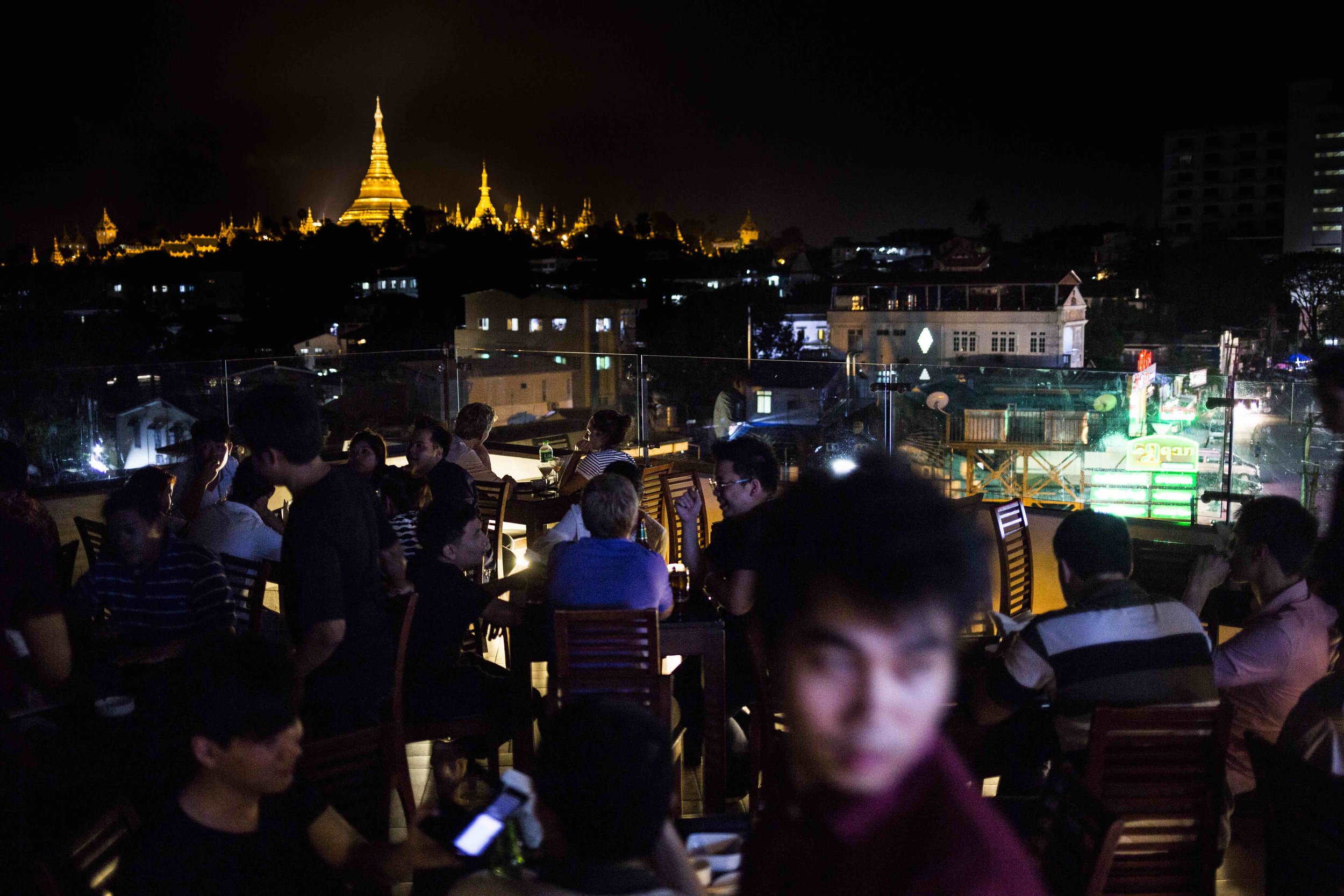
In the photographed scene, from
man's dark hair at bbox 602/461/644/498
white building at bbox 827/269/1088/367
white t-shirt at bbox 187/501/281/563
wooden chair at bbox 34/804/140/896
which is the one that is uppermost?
white building at bbox 827/269/1088/367

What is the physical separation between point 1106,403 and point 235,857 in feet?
24.4

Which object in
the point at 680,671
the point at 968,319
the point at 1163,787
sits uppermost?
the point at 968,319

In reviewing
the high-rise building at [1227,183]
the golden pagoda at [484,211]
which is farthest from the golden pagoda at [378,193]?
the high-rise building at [1227,183]

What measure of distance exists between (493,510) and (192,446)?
1.60 m

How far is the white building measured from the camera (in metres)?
40.4

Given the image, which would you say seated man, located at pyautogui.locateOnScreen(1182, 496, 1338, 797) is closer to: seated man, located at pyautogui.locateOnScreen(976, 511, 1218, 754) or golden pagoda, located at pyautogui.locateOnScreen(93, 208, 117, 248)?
seated man, located at pyautogui.locateOnScreen(976, 511, 1218, 754)

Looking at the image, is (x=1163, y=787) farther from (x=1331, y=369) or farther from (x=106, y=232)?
(x=106, y=232)

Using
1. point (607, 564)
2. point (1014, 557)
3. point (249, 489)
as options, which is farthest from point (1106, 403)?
point (249, 489)

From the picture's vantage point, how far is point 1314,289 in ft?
171

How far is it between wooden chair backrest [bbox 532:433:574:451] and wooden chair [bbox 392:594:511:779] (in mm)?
5672

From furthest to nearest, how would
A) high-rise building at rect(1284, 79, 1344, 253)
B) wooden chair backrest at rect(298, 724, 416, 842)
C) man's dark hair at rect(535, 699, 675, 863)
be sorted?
high-rise building at rect(1284, 79, 1344, 253) → wooden chair backrest at rect(298, 724, 416, 842) → man's dark hair at rect(535, 699, 675, 863)

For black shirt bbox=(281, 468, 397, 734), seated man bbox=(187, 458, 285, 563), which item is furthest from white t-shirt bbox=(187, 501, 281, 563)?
black shirt bbox=(281, 468, 397, 734)

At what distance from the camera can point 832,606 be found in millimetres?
967

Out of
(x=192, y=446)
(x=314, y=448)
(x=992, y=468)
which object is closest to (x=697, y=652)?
(x=314, y=448)
